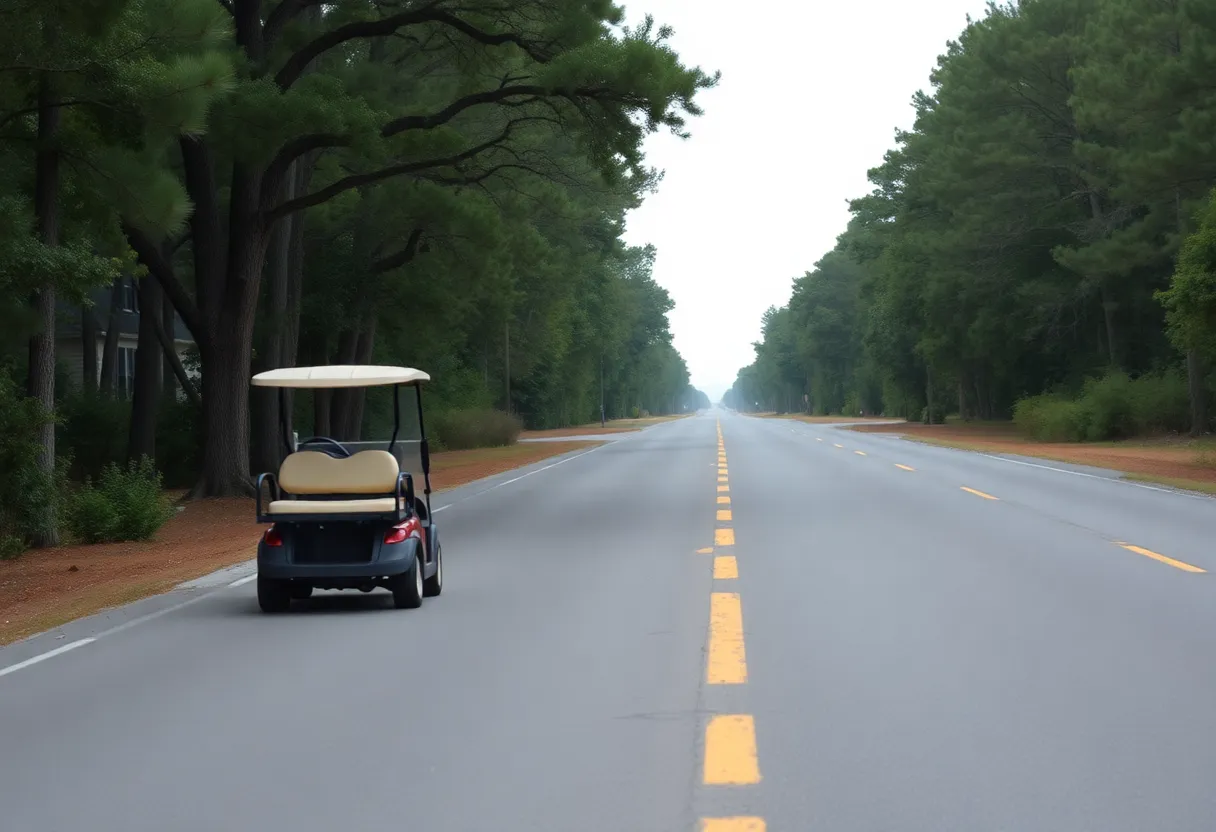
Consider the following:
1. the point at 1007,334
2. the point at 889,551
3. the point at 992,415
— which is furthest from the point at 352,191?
the point at 992,415

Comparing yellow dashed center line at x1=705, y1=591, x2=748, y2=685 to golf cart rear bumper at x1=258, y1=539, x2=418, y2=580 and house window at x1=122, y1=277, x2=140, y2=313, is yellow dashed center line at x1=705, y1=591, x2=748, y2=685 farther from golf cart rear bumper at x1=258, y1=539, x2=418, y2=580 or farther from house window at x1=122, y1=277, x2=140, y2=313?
house window at x1=122, y1=277, x2=140, y2=313

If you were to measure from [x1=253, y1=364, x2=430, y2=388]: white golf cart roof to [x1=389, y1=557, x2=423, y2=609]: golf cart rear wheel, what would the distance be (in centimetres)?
152

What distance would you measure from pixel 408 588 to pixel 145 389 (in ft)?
76.4

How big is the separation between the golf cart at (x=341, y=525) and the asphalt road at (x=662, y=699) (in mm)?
313

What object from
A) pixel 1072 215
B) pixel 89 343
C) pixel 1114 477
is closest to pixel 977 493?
pixel 1114 477

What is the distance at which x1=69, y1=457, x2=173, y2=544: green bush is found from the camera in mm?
19188

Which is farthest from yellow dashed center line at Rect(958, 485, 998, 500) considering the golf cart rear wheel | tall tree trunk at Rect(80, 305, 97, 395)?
tall tree trunk at Rect(80, 305, 97, 395)

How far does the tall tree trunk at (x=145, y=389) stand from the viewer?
3234cm

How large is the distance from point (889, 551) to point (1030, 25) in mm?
44120

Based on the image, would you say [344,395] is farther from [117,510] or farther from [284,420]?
[284,420]

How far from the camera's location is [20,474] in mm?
17406

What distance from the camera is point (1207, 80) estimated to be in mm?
39188

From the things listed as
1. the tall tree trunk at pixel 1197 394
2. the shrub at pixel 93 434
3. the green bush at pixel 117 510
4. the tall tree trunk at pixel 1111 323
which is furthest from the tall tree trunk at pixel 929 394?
the green bush at pixel 117 510

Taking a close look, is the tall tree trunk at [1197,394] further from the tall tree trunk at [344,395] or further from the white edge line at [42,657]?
the white edge line at [42,657]
